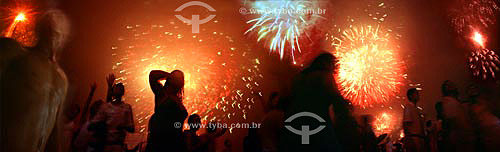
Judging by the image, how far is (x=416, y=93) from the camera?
3.33 m

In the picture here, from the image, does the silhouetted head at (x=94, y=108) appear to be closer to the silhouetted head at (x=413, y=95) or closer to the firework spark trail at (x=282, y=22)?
the firework spark trail at (x=282, y=22)

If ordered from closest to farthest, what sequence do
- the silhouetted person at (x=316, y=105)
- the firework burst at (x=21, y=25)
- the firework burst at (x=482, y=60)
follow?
the silhouetted person at (x=316, y=105), the firework burst at (x=21, y=25), the firework burst at (x=482, y=60)

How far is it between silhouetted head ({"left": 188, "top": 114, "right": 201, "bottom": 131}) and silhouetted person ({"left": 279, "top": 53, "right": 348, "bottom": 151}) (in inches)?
31.4

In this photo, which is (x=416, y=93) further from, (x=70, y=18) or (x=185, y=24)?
(x=70, y=18)

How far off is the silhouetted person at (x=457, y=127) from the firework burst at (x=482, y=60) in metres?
0.73

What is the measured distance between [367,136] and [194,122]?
1.43 metres

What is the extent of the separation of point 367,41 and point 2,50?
3.00 meters

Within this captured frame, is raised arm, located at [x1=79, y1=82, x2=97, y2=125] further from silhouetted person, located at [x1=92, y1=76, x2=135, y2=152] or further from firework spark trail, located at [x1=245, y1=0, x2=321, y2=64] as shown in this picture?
firework spark trail, located at [x1=245, y1=0, x2=321, y2=64]

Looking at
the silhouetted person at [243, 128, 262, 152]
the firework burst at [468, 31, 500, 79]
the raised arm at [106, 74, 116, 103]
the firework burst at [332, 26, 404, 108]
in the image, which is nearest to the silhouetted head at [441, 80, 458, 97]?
the firework burst at [332, 26, 404, 108]

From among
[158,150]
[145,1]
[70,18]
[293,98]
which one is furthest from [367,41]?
[70,18]

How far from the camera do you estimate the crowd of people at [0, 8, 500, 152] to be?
1.94m

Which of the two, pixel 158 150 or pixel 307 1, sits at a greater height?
pixel 307 1

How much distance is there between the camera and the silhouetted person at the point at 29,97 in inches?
73.8

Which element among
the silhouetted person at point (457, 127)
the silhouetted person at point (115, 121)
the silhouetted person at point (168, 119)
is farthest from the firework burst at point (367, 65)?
the silhouetted person at point (115, 121)
